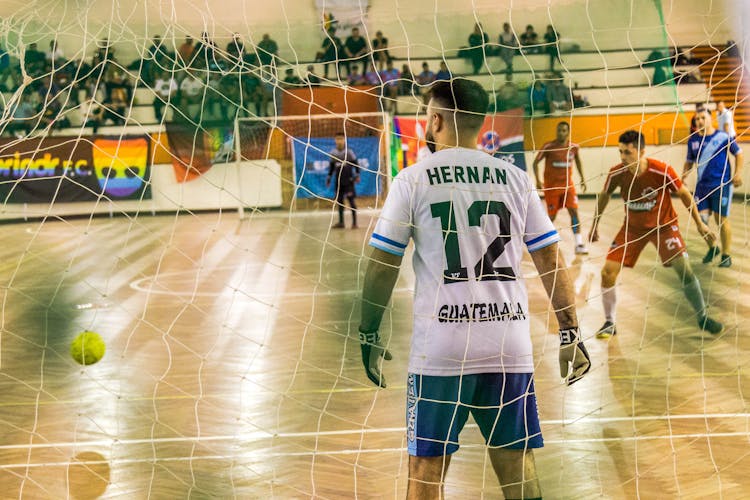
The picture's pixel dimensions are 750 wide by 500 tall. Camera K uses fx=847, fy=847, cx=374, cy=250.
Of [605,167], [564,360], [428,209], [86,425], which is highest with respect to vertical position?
[605,167]

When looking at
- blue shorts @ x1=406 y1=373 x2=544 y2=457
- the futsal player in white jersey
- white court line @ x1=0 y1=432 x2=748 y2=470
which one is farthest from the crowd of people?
blue shorts @ x1=406 y1=373 x2=544 y2=457

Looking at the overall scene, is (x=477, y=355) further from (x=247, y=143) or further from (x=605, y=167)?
(x=605, y=167)

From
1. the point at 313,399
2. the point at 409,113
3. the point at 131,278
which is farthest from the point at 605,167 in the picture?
the point at 313,399

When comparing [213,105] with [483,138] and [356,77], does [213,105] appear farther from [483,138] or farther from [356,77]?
[483,138]

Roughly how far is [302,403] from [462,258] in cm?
287

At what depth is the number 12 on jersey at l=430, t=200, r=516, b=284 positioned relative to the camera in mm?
2793

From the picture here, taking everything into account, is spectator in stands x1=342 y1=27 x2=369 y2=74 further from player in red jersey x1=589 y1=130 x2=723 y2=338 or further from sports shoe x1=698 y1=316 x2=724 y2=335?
sports shoe x1=698 y1=316 x2=724 y2=335

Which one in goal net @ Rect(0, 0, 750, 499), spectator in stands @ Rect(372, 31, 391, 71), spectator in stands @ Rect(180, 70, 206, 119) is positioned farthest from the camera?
spectator in stands @ Rect(372, 31, 391, 71)

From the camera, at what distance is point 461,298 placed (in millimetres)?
2771

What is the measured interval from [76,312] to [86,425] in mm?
3634

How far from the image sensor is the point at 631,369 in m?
6.01

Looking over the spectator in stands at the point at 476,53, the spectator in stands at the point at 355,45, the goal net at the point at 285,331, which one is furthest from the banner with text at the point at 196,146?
the spectator in stands at the point at 476,53

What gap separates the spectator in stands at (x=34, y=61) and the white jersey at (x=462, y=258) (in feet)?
39.9

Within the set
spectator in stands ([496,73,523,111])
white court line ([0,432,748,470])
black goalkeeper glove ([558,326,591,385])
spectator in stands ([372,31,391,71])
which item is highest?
spectator in stands ([372,31,391,71])
